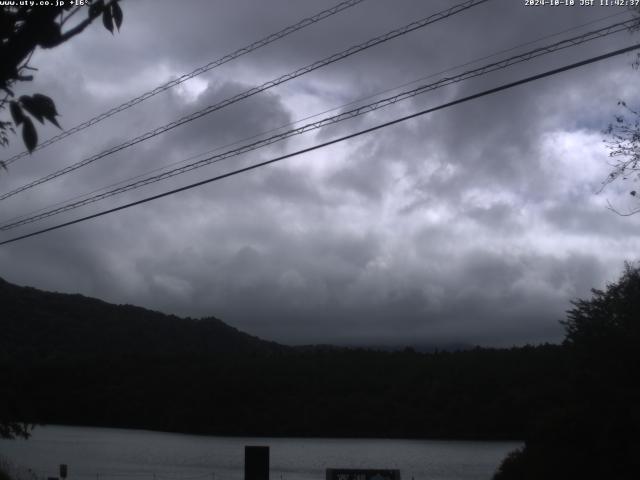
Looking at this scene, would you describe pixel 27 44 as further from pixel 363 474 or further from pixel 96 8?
pixel 363 474

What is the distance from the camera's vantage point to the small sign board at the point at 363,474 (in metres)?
11.3

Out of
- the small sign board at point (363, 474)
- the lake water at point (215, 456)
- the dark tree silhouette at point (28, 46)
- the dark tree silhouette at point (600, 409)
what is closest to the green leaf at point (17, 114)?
the dark tree silhouette at point (28, 46)

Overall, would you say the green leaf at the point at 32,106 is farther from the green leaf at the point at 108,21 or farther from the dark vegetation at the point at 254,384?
the dark vegetation at the point at 254,384

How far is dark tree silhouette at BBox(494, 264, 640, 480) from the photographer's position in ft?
75.2

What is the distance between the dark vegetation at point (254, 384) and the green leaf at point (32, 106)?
281 feet

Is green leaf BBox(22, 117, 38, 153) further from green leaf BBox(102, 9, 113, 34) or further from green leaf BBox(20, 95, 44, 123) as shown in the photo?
green leaf BBox(102, 9, 113, 34)

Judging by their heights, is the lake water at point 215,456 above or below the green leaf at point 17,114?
below

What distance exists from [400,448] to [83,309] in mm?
40840

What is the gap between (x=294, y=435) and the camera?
Answer: 118500 millimetres

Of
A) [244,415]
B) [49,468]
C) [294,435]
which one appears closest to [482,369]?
[294,435]

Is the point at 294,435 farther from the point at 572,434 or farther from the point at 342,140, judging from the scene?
the point at 342,140

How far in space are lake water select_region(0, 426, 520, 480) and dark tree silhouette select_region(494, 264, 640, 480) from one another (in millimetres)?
29935

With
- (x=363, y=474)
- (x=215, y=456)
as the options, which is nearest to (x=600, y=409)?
(x=363, y=474)

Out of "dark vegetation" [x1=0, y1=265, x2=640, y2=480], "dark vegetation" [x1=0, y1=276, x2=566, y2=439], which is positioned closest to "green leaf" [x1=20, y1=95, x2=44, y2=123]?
"dark vegetation" [x1=0, y1=265, x2=640, y2=480]
